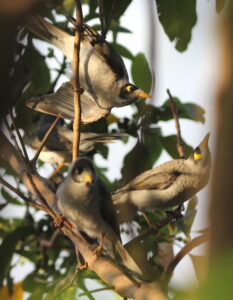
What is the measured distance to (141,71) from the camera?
4.01 metres

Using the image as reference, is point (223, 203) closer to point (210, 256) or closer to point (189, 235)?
point (210, 256)

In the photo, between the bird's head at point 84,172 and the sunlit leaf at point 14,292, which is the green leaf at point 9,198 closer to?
the sunlit leaf at point 14,292

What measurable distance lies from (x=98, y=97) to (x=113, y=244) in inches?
57.5

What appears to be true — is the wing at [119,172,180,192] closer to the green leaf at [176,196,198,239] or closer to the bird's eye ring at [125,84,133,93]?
the green leaf at [176,196,198,239]

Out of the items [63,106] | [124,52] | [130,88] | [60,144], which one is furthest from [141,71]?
[60,144]

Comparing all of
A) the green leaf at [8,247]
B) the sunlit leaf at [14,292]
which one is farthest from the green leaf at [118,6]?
the sunlit leaf at [14,292]

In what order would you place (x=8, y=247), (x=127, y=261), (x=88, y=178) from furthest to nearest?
(x=8, y=247) < (x=88, y=178) < (x=127, y=261)

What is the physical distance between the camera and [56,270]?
154 inches

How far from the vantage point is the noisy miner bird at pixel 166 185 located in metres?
3.56

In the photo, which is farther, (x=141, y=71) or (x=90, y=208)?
(x=141, y=71)

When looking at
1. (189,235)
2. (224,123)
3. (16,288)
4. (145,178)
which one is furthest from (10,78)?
(16,288)

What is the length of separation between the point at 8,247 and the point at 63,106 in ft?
3.66

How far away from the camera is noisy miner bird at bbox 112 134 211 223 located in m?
3.56

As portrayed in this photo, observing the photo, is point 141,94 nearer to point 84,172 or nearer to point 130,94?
point 130,94
